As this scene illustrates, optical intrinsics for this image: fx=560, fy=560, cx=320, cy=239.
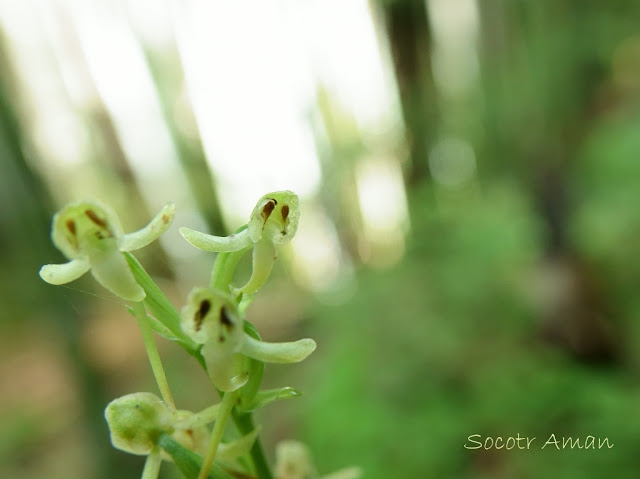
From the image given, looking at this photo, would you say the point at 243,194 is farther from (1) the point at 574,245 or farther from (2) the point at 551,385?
(2) the point at 551,385

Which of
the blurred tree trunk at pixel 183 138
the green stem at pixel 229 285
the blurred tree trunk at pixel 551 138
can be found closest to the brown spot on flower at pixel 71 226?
the green stem at pixel 229 285

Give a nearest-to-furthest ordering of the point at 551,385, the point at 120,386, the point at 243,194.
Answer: the point at 551,385, the point at 120,386, the point at 243,194

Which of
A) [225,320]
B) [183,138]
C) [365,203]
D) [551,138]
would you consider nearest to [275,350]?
[225,320]

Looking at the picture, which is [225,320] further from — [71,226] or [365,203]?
[365,203]

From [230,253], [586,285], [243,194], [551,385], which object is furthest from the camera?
[243,194]

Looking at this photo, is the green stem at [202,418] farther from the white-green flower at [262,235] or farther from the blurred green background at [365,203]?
the blurred green background at [365,203]

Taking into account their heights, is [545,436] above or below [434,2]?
below

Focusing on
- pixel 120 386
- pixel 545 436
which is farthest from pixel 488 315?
pixel 120 386
